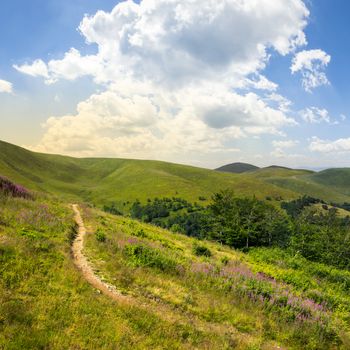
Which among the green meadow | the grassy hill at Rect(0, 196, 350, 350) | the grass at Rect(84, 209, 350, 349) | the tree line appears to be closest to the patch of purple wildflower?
the green meadow

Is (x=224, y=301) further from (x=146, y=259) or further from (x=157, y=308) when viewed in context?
(x=146, y=259)

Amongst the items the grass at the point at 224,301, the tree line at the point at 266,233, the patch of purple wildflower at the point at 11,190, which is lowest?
the tree line at the point at 266,233

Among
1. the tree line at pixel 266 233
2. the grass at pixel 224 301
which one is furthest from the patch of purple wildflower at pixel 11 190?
the tree line at pixel 266 233

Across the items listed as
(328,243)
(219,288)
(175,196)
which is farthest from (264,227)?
(175,196)

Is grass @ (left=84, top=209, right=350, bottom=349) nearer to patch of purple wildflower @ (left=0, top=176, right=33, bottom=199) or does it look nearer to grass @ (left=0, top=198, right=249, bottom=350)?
grass @ (left=0, top=198, right=249, bottom=350)

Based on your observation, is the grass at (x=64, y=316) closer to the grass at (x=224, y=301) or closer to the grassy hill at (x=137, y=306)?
the grassy hill at (x=137, y=306)

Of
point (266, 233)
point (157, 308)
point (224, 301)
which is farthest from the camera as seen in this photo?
point (266, 233)

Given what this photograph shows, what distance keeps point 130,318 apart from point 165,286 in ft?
11.4

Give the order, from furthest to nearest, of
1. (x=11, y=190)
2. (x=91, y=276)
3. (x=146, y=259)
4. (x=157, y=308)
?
(x=11, y=190), (x=146, y=259), (x=91, y=276), (x=157, y=308)

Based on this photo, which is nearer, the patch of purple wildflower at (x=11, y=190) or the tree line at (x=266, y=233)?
the patch of purple wildflower at (x=11, y=190)

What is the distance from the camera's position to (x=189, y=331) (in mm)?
7805

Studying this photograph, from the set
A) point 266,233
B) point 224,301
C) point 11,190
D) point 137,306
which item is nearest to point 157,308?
point 137,306

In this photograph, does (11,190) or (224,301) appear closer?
(224,301)

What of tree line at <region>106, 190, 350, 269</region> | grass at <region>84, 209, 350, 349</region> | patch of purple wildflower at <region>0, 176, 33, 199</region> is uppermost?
patch of purple wildflower at <region>0, 176, 33, 199</region>
